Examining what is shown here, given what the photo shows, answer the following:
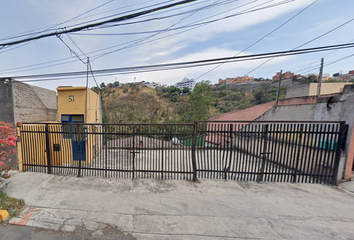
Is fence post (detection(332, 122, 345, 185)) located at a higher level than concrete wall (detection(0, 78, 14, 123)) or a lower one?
lower

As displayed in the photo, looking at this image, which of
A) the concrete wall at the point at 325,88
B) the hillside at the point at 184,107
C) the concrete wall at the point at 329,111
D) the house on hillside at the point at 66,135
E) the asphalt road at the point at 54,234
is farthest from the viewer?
the hillside at the point at 184,107

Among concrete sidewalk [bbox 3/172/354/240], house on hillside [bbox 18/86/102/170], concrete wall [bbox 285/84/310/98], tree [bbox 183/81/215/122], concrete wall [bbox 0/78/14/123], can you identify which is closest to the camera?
concrete sidewalk [bbox 3/172/354/240]

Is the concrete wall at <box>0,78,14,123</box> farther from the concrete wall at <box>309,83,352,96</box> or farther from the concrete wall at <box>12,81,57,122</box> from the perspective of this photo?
the concrete wall at <box>309,83,352,96</box>

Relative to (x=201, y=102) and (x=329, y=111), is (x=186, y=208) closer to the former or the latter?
(x=329, y=111)

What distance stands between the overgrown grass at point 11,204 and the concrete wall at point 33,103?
3.30 meters

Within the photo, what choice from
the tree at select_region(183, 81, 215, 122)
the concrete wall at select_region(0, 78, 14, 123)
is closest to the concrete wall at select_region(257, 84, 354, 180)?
the concrete wall at select_region(0, 78, 14, 123)

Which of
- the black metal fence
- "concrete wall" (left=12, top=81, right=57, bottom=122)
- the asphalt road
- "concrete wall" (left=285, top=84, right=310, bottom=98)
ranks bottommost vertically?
the asphalt road

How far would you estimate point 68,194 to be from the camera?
3.61 m

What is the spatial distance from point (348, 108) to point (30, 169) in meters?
11.3

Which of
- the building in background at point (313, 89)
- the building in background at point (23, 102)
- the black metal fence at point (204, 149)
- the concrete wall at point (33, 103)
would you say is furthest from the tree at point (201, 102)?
the building in background at point (23, 102)

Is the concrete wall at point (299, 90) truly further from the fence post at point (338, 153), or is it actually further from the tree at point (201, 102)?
the tree at point (201, 102)

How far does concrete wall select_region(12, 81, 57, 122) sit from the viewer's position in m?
5.23

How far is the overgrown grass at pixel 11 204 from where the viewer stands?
2.97 m

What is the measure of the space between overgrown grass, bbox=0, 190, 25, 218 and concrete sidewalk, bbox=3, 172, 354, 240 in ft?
0.46
